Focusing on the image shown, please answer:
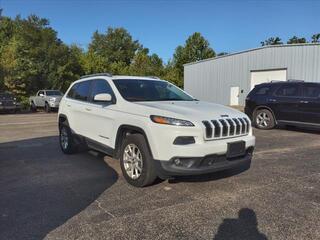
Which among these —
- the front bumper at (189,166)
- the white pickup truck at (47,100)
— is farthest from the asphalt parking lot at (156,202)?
the white pickup truck at (47,100)

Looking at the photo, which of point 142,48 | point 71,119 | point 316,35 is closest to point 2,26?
point 142,48

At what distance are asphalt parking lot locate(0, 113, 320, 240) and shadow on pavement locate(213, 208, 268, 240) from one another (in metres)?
0.01

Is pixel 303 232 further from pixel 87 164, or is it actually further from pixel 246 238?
pixel 87 164

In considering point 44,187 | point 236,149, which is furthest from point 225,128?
point 44,187

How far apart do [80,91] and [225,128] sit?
3.74 m

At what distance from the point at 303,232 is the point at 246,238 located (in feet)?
2.20

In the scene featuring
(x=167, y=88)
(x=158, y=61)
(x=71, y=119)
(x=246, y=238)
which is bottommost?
(x=246, y=238)

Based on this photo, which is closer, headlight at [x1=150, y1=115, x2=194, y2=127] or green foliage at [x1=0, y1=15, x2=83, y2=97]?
headlight at [x1=150, y1=115, x2=194, y2=127]

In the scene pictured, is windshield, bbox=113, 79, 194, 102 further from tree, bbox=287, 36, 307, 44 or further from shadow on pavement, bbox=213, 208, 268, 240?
tree, bbox=287, 36, 307, 44

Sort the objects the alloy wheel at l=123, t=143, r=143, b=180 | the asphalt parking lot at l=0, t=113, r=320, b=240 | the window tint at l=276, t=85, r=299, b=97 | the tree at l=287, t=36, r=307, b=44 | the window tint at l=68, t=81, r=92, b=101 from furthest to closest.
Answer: the tree at l=287, t=36, r=307, b=44
the window tint at l=276, t=85, r=299, b=97
the window tint at l=68, t=81, r=92, b=101
the alloy wheel at l=123, t=143, r=143, b=180
the asphalt parking lot at l=0, t=113, r=320, b=240

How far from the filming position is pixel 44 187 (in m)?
5.75

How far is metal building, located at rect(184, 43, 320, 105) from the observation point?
2489cm

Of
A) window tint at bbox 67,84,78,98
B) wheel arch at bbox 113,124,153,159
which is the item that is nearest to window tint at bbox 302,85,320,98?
window tint at bbox 67,84,78,98

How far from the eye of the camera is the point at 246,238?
12.8ft
